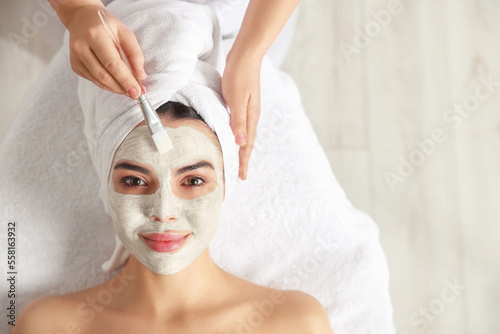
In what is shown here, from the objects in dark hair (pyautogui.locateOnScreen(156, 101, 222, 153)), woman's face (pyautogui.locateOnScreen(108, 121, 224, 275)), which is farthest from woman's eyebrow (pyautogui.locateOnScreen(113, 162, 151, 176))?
dark hair (pyautogui.locateOnScreen(156, 101, 222, 153))

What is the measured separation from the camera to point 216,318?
40.9 inches

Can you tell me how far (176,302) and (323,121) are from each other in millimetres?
852

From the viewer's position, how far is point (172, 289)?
103cm

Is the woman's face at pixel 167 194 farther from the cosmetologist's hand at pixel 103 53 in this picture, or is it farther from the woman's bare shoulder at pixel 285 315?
the woman's bare shoulder at pixel 285 315

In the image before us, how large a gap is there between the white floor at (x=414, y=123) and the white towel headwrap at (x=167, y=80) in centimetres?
72

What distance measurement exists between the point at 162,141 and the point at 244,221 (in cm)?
39

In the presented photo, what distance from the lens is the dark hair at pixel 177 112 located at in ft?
2.95

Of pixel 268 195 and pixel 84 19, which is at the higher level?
pixel 84 19

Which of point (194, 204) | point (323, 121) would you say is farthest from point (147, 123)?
point (323, 121)

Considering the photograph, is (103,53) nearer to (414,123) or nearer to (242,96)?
(242,96)

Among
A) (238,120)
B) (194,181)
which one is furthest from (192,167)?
(238,120)

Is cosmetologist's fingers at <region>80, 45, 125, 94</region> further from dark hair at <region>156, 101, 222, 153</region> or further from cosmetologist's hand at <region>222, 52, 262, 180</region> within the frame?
cosmetologist's hand at <region>222, 52, 262, 180</region>

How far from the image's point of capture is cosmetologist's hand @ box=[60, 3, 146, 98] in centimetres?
83

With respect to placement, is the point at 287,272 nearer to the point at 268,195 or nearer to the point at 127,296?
the point at 268,195
